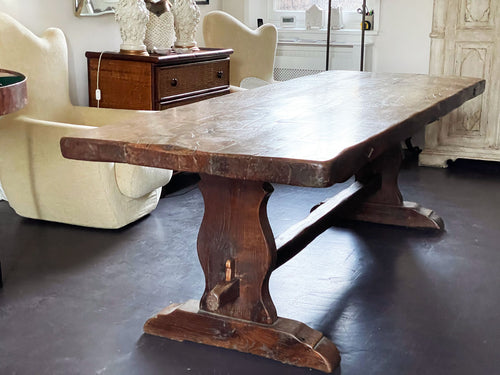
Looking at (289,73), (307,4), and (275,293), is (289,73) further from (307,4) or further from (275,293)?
(275,293)

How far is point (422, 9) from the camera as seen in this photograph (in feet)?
16.9

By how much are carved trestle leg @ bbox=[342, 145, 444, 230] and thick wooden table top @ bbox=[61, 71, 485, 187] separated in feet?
1.43

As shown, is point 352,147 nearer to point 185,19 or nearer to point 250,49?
point 185,19

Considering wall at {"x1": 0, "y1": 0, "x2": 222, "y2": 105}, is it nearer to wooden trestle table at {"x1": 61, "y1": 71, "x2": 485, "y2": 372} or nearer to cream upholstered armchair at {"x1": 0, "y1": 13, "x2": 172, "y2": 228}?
cream upholstered armchair at {"x1": 0, "y1": 13, "x2": 172, "y2": 228}

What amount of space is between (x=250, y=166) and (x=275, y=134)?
13.0 inches

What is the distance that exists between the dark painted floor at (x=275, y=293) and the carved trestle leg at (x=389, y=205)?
71 millimetres

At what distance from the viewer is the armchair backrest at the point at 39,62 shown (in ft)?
11.0

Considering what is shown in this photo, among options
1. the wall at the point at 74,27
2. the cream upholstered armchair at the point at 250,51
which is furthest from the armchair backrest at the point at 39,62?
the cream upholstered armchair at the point at 250,51

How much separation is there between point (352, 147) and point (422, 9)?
11.9 feet

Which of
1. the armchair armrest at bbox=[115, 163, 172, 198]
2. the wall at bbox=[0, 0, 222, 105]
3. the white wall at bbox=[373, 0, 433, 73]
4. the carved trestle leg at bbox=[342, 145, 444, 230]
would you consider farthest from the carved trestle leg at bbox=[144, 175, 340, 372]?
the white wall at bbox=[373, 0, 433, 73]

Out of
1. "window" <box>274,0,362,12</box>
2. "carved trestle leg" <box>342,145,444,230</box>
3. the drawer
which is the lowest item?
"carved trestle leg" <box>342,145,444,230</box>

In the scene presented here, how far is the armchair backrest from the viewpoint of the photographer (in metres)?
3.36

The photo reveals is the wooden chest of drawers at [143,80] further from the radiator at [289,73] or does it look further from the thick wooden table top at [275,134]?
the radiator at [289,73]

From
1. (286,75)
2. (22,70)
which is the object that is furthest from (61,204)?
(286,75)
